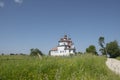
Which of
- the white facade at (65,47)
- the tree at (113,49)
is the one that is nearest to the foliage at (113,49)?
the tree at (113,49)

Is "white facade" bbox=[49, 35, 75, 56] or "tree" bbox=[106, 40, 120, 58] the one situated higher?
"white facade" bbox=[49, 35, 75, 56]

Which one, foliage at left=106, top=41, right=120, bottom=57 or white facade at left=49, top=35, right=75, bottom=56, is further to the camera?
white facade at left=49, top=35, right=75, bottom=56

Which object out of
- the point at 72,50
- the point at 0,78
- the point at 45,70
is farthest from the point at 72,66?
the point at 72,50

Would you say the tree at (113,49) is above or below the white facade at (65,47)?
below

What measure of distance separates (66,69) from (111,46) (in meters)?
70.7

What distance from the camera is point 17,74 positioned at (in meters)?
8.77

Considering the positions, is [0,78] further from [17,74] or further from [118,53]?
[118,53]

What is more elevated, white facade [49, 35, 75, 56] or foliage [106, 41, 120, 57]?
white facade [49, 35, 75, 56]

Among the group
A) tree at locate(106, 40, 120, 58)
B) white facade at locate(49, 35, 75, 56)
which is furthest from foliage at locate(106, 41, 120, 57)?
white facade at locate(49, 35, 75, 56)

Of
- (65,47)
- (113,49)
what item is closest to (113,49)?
(113,49)

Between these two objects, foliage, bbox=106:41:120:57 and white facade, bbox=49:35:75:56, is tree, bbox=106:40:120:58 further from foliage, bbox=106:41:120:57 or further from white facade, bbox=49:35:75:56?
white facade, bbox=49:35:75:56

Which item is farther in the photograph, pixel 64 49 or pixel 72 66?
pixel 64 49

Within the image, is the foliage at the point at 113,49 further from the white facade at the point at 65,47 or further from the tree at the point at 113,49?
the white facade at the point at 65,47

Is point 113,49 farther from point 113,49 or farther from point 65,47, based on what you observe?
point 65,47
